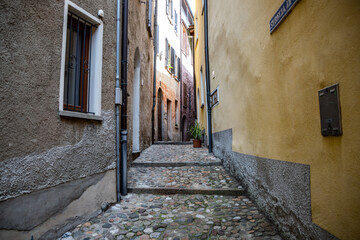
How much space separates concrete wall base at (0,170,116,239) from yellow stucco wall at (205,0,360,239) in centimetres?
212

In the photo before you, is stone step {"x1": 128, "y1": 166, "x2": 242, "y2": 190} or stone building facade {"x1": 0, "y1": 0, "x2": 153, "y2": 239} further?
stone step {"x1": 128, "y1": 166, "x2": 242, "y2": 190}

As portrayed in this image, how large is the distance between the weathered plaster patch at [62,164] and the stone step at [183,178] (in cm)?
102

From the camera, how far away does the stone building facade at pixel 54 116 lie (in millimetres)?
2049

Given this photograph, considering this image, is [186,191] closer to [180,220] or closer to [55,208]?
[180,220]

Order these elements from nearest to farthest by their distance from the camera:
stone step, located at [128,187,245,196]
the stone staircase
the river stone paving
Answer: the river stone paving → stone step, located at [128,187,245,196] → the stone staircase

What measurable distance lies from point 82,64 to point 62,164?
4.52 feet

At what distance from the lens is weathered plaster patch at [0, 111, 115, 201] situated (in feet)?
6.68

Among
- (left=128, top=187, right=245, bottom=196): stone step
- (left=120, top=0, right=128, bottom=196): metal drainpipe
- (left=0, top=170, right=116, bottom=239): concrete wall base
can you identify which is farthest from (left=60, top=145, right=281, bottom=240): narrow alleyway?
(left=120, top=0, right=128, bottom=196): metal drainpipe

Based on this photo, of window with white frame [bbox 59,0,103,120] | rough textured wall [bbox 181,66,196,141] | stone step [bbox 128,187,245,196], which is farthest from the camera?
rough textured wall [bbox 181,66,196,141]

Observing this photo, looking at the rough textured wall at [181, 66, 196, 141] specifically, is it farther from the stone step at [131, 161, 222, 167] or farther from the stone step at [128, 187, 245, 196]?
the stone step at [128, 187, 245, 196]

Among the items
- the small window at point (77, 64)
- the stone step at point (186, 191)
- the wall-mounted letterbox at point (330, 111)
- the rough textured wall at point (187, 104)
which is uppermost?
the rough textured wall at point (187, 104)

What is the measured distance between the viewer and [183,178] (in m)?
4.31

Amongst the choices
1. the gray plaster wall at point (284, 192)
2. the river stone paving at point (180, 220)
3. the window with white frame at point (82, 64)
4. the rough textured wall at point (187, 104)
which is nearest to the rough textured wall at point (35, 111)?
the window with white frame at point (82, 64)

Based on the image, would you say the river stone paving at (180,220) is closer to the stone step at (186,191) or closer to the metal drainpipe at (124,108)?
the stone step at (186,191)
